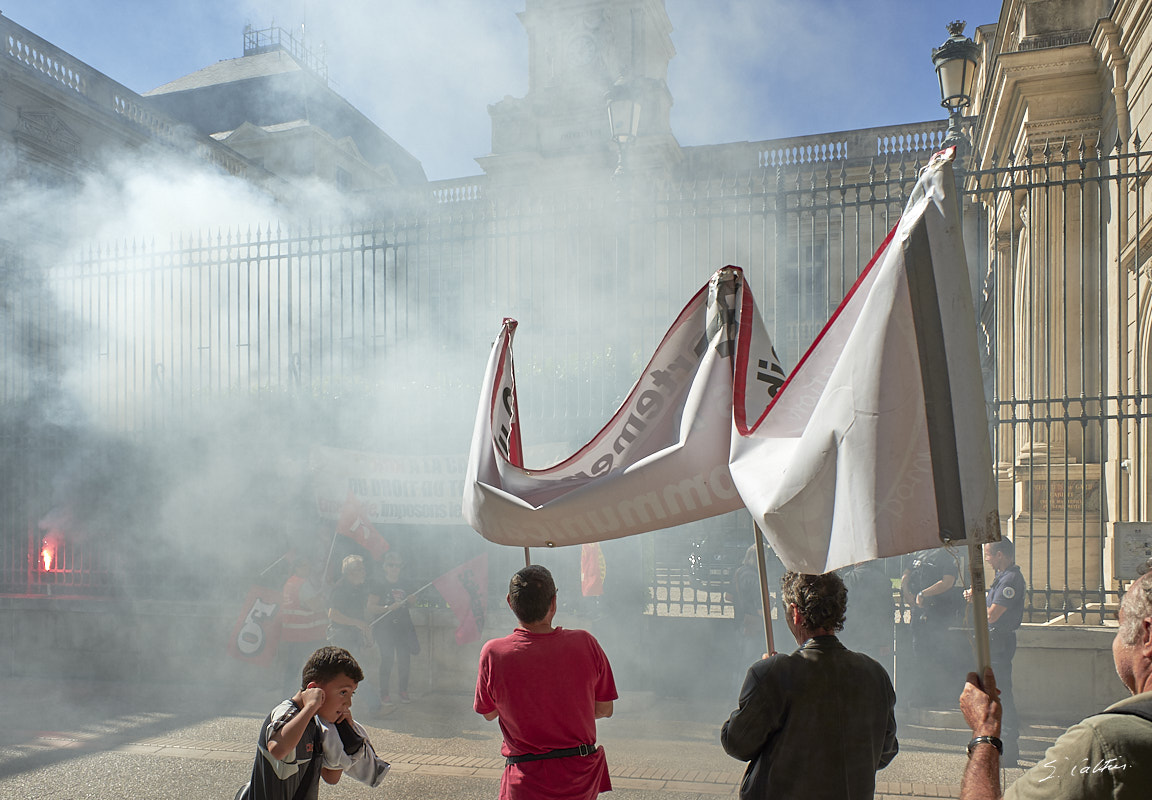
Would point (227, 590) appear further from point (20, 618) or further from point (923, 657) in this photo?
point (923, 657)

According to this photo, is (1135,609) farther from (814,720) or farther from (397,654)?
(397,654)

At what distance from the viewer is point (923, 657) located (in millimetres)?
7227

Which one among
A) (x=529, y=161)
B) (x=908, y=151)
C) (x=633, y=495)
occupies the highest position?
(x=529, y=161)

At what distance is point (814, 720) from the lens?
106 inches

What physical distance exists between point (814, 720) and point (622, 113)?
633cm

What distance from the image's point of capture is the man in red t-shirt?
3.29 metres

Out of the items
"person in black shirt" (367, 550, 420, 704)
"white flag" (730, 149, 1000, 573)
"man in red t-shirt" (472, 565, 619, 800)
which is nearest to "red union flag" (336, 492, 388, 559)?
"person in black shirt" (367, 550, 420, 704)

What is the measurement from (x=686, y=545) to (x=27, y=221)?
36.2 feet

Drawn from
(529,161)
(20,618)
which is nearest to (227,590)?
(20,618)

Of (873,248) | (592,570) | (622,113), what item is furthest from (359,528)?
(873,248)

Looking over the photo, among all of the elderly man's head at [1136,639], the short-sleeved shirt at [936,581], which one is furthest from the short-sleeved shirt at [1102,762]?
the short-sleeved shirt at [936,581]

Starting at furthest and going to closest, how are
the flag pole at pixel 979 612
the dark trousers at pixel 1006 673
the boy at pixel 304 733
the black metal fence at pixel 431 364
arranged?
the black metal fence at pixel 431 364 → the dark trousers at pixel 1006 673 → the boy at pixel 304 733 → the flag pole at pixel 979 612

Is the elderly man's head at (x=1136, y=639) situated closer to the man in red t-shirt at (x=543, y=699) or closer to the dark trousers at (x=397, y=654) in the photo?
the man in red t-shirt at (x=543, y=699)

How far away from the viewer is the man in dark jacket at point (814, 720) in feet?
8.80
